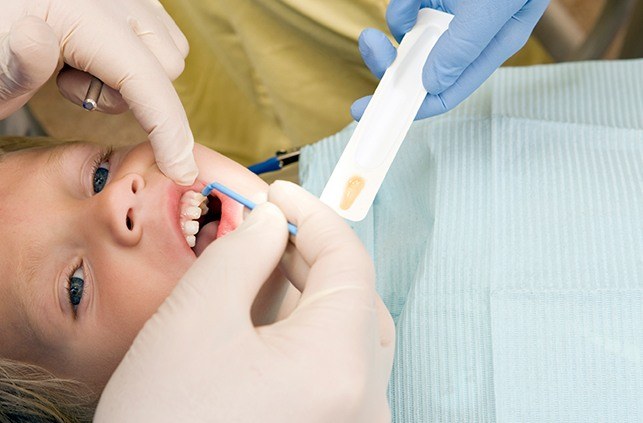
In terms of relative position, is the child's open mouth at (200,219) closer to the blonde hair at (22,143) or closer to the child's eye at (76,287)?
the child's eye at (76,287)

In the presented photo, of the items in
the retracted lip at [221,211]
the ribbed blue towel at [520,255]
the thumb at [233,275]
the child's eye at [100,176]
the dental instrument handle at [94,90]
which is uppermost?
the dental instrument handle at [94,90]

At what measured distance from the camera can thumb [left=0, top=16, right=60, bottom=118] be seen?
3.11 ft

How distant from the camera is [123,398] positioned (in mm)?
802

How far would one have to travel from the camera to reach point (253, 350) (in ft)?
2.66

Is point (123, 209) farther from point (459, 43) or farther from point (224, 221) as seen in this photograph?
→ point (459, 43)

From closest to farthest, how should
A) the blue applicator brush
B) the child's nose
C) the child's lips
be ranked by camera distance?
1. the blue applicator brush
2. the child's nose
3. the child's lips

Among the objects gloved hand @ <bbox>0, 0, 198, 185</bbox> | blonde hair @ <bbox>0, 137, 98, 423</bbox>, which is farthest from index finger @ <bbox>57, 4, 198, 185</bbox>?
blonde hair @ <bbox>0, 137, 98, 423</bbox>

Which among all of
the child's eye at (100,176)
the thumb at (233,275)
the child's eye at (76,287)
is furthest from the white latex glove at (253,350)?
the child's eye at (100,176)

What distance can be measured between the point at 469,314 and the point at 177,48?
26.6 inches

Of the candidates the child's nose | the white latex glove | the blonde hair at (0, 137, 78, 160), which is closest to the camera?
the white latex glove

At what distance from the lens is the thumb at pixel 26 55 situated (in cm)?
95

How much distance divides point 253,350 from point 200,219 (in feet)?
1.54

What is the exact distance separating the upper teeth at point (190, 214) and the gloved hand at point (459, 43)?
11.7 inches

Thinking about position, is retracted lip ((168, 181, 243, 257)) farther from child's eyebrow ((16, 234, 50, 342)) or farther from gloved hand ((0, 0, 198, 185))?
child's eyebrow ((16, 234, 50, 342))
